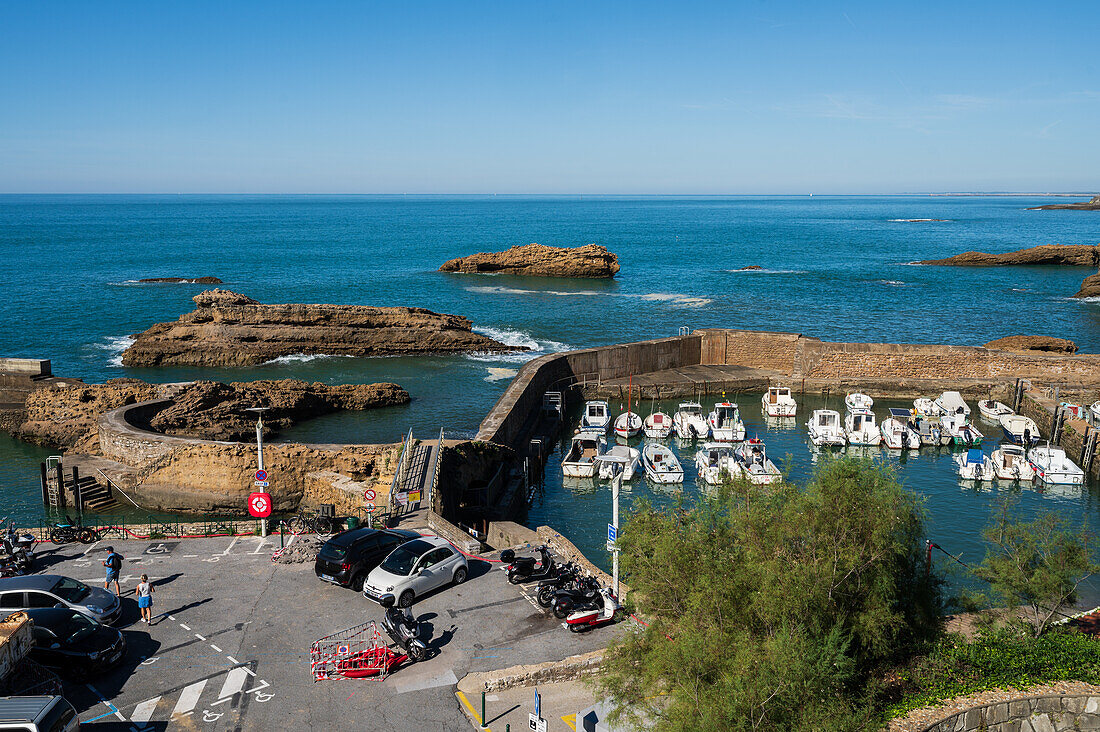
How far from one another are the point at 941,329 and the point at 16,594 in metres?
64.2

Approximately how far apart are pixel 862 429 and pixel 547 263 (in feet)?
215

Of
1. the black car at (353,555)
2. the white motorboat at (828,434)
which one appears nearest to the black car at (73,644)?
the black car at (353,555)

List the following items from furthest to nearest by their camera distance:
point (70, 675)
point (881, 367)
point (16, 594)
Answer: point (881, 367) → point (16, 594) → point (70, 675)

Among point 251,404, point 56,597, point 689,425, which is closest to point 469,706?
point 56,597

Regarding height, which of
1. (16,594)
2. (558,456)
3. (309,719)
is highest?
(16,594)

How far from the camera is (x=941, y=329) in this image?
64062 mm

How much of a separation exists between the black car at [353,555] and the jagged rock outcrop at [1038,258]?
113m

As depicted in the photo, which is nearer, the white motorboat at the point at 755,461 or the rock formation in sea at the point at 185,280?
the white motorboat at the point at 755,461

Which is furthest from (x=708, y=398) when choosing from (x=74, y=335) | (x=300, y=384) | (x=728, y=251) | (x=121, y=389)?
(x=728, y=251)

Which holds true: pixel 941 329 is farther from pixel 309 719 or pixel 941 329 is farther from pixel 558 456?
pixel 309 719

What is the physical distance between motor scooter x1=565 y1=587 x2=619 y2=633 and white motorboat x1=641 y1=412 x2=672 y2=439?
2173cm

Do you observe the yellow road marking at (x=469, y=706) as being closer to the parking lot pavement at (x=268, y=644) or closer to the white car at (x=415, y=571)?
the parking lot pavement at (x=268, y=644)

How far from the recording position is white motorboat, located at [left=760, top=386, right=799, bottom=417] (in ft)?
134

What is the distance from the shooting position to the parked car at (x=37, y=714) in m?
11.1
